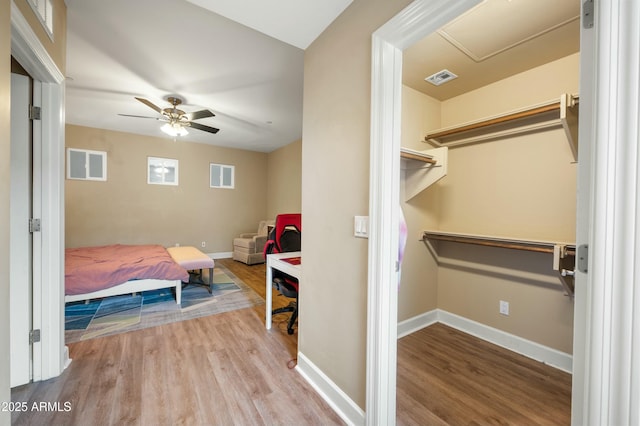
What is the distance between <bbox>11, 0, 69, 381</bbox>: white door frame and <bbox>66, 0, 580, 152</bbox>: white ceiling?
79cm

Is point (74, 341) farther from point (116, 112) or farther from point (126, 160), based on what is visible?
point (126, 160)

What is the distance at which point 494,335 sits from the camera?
234 cm

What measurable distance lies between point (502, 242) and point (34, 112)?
3605 mm

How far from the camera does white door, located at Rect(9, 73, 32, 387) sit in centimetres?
161

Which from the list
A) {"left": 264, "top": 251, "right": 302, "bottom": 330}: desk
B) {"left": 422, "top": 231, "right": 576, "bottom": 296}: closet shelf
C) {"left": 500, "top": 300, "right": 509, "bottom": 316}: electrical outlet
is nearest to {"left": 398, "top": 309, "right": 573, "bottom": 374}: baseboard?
{"left": 500, "top": 300, "right": 509, "bottom": 316}: electrical outlet

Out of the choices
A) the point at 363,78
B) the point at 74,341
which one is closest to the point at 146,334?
the point at 74,341

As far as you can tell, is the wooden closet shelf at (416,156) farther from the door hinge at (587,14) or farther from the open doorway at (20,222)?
the open doorway at (20,222)

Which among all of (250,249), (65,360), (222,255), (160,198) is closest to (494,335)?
(65,360)

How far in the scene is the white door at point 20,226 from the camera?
1.61 m

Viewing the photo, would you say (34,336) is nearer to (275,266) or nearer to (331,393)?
(275,266)

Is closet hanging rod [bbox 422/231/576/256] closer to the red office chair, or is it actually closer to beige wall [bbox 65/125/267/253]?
the red office chair

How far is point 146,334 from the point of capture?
2.45m

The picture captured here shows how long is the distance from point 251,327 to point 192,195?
4.36m

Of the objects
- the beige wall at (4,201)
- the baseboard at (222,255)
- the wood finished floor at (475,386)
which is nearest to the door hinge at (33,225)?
the beige wall at (4,201)
